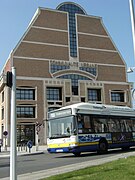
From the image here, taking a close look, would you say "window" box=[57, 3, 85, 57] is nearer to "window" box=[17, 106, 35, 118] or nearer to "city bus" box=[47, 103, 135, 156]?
"window" box=[17, 106, 35, 118]

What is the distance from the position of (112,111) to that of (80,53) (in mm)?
39621

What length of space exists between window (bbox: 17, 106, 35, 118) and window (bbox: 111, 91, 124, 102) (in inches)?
703

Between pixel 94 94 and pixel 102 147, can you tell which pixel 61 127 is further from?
pixel 94 94

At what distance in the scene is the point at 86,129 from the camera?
17969 millimetres

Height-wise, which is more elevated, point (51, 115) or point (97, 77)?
point (97, 77)

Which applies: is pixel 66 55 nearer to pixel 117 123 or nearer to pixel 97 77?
pixel 97 77

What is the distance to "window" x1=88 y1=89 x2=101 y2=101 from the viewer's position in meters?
58.7

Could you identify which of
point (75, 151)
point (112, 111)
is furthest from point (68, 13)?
point (75, 151)

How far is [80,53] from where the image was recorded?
58938mm

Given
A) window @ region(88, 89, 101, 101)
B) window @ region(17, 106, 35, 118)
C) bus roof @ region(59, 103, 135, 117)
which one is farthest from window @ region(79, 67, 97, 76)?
bus roof @ region(59, 103, 135, 117)

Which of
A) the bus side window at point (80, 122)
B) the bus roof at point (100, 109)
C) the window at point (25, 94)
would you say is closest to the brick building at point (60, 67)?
the window at point (25, 94)

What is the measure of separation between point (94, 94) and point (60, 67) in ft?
30.7

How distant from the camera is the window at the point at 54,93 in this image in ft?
179

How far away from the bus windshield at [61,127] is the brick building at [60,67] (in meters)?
32.7
